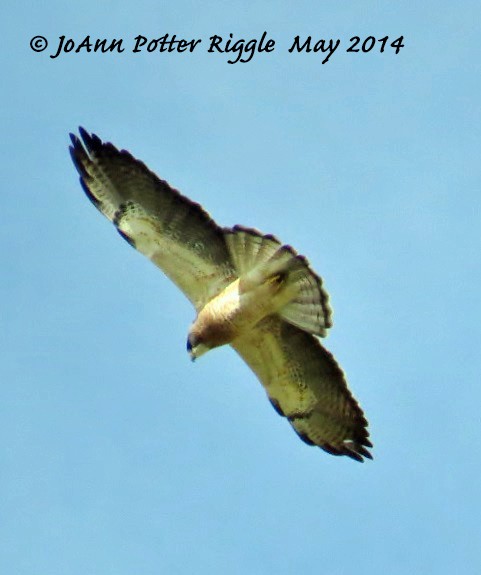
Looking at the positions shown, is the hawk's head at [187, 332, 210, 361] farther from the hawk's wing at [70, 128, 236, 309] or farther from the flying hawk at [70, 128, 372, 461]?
the hawk's wing at [70, 128, 236, 309]

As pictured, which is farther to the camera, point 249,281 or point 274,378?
point 274,378

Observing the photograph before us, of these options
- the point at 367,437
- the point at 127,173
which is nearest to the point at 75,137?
the point at 127,173

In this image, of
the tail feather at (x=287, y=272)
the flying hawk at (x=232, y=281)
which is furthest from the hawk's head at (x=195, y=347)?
the tail feather at (x=287, y=272)

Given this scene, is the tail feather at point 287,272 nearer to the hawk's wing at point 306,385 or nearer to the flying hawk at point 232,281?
the flying hawk at point 232,281

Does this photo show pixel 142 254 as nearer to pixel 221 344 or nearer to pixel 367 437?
pixel 221 344

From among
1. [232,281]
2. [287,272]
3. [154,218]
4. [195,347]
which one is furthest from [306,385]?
[154,218]

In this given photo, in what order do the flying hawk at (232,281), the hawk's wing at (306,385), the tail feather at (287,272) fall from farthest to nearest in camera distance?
the hawk's wing at (306,385) < the flying hawk at (232,281) < the tail feather at (287,272)

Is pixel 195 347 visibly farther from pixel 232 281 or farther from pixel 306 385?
pixel 306 385

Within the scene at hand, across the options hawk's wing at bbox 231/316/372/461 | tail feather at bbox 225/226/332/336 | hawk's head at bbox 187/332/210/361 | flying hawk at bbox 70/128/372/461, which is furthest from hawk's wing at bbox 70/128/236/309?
hawk's wing at bbox 231/316/372/461
